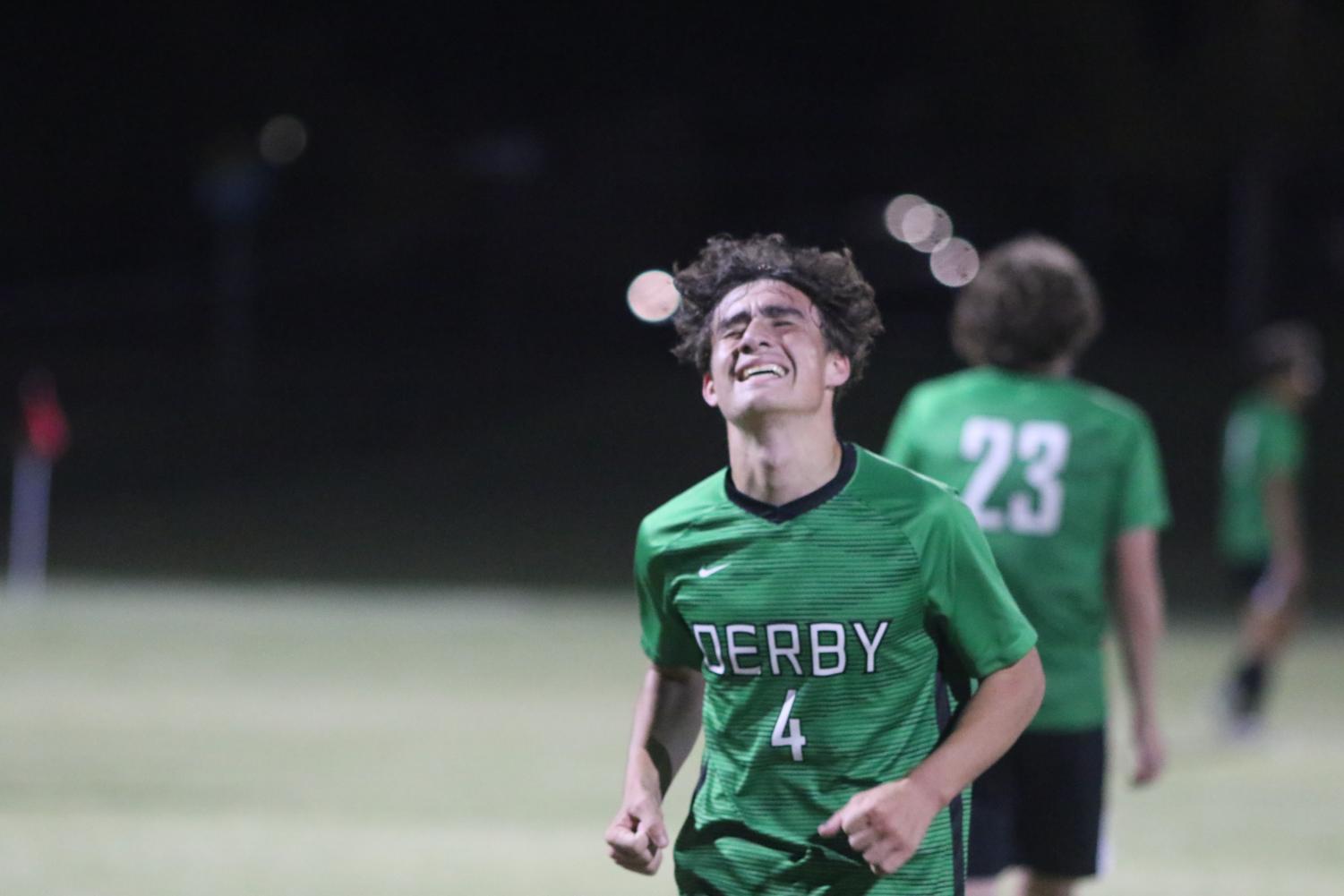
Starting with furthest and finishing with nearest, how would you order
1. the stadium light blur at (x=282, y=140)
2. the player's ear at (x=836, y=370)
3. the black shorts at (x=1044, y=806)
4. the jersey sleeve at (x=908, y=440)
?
the stadium light blur at (x=282, y=140) < the jersey sleeve at (x=908, y=440) < the black shorts at (x=1044, y=806) < the player's ear at (x=836, y=370)

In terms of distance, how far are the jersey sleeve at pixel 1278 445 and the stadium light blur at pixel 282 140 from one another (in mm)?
28240

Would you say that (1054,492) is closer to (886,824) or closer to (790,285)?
(790,285)

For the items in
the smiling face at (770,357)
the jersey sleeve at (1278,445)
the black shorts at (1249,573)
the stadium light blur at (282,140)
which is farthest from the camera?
the stadium light blur at (282,140)

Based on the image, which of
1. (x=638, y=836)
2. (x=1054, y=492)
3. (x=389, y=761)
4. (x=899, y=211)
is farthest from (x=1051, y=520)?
(x=899, y=211)

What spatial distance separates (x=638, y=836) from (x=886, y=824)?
0.49 metres

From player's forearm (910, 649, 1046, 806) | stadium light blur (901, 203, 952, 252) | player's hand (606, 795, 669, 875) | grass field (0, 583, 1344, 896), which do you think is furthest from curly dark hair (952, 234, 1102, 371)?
stadium light blur (901, 203, 952, 252)

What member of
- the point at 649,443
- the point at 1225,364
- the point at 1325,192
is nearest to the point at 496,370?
Answer: the point at 649,443

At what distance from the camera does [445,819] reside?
860cm

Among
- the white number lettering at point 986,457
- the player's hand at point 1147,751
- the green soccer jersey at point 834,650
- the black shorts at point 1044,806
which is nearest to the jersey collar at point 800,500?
the green soccer jersey at point 834,650

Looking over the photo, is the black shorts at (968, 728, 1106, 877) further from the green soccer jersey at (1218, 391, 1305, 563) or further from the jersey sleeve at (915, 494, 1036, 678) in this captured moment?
the green soccer jersey at (1218, 391, 1305, 563)

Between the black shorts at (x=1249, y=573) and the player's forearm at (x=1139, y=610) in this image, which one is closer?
the player's forearm at (x=1139, y=610)

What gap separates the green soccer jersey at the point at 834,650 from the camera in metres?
3.34

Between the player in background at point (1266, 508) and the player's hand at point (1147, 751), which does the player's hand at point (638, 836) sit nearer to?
the player's hand at point (1147, 751)

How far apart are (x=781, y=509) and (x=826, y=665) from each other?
288 millimetres
